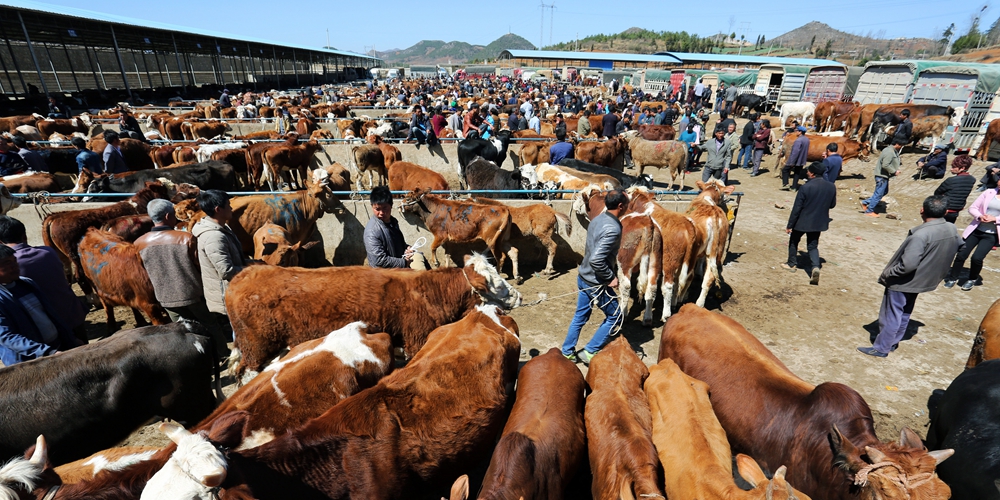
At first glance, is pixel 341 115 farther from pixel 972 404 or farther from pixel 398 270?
pixel 972 404

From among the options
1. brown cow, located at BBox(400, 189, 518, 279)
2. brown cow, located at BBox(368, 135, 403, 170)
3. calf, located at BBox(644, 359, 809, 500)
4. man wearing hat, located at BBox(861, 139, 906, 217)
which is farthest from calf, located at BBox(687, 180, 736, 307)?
brown cow, located at BBox(368, 135, 403, 170)

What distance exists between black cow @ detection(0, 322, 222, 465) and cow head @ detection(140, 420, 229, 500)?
5.80ft

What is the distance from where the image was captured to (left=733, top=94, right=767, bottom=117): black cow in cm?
→ 2692

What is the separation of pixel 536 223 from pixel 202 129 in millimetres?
14811

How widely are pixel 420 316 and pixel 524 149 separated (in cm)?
940

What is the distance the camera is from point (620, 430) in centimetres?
273

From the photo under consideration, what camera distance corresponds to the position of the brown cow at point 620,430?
2.39 m

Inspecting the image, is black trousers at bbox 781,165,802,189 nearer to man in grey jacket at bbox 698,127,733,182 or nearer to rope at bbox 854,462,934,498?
man in grey jacket at bbox 698,127,733,182

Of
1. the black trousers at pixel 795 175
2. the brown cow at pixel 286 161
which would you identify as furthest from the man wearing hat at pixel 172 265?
the black trousers at pixel 795 175

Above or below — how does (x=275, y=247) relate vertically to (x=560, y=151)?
below

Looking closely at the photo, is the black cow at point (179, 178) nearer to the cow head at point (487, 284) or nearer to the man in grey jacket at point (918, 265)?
the cow head at point (487, 284)

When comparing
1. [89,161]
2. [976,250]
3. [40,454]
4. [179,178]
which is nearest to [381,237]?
[40,454]

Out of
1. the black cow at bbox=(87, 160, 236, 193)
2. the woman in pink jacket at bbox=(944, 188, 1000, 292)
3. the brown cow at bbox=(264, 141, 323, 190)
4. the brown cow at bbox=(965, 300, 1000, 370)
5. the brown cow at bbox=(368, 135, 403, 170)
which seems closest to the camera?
the brown cow at bbox=(965, 300, 1000, 370)

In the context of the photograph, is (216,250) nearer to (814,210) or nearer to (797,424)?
(797,424)
